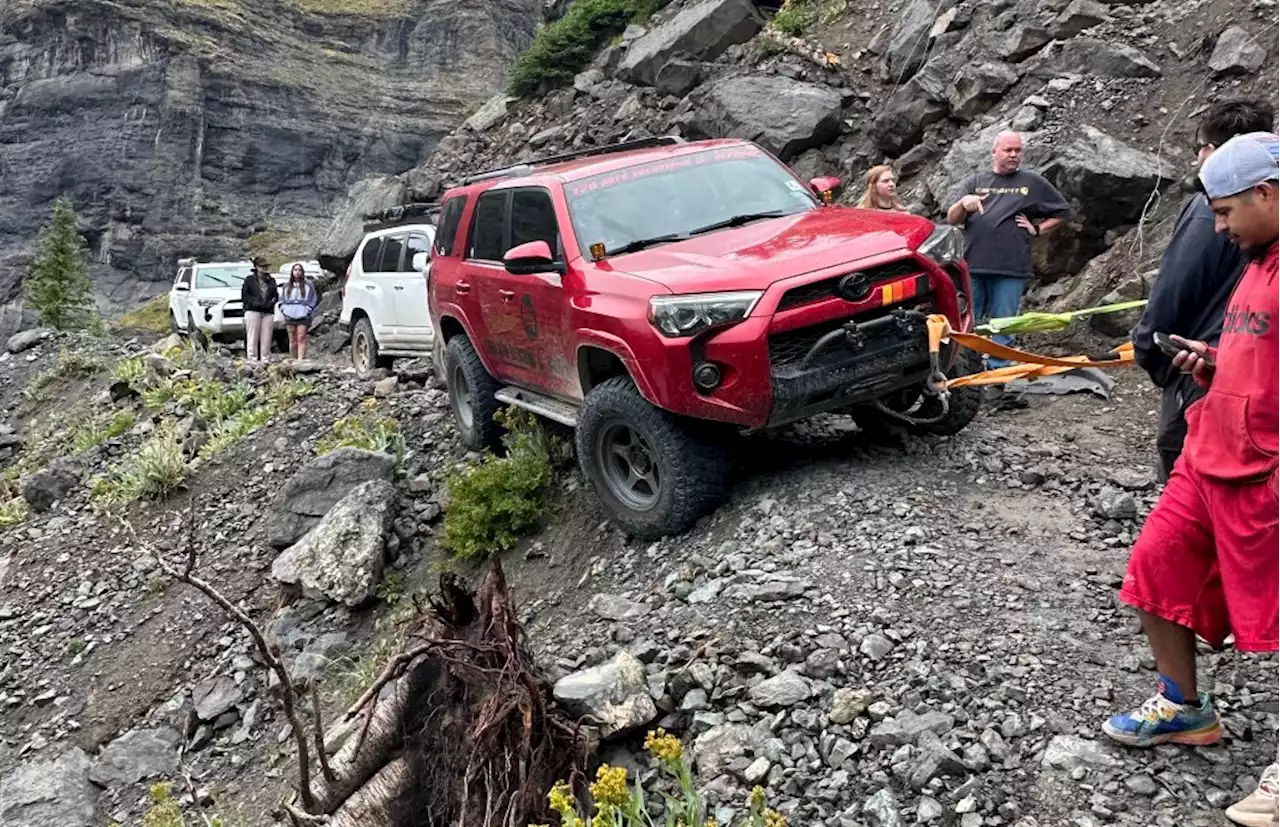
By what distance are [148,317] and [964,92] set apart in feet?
144

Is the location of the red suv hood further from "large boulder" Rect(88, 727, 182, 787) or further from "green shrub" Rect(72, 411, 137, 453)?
"green shrub" Rect(72, 411, 137, 453)

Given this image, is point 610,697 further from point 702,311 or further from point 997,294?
point 997,294

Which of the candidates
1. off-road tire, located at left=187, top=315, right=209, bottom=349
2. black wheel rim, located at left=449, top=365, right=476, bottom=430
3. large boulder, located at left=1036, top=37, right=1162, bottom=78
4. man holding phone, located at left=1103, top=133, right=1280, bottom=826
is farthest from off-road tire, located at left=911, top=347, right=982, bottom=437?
off-road tire, located at left=187, top=315, right=209, bottom=349

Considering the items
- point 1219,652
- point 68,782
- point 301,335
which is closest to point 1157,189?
point 1219,652

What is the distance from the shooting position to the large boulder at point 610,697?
434 centimetres

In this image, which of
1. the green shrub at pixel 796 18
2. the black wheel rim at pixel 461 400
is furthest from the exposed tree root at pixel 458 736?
the green shrub at pixel 796 18

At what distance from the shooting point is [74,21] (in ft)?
200

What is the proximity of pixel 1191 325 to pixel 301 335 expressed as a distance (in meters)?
13.1

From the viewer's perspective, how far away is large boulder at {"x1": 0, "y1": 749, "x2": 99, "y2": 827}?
604 cm

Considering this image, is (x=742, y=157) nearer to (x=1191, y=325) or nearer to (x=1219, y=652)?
(x=1191, y=325)

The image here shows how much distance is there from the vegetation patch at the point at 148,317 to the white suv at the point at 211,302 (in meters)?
24.9

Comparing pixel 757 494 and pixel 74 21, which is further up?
pixel 74 21

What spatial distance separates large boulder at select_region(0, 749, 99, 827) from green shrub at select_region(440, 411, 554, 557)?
2.52 m

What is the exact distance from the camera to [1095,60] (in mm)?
11797
